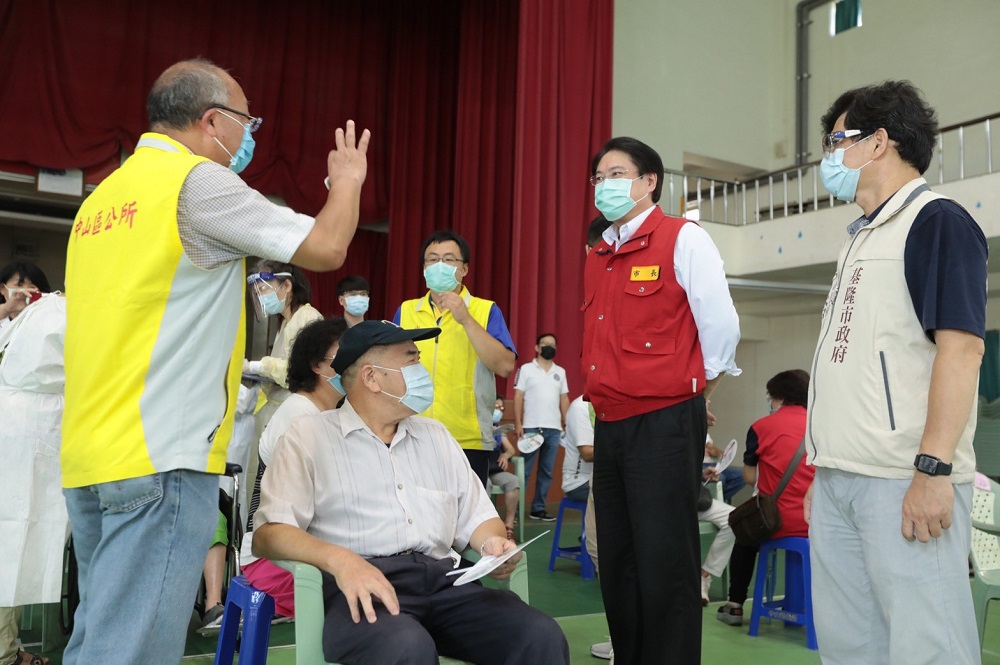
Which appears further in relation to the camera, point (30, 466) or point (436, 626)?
point (30, 466)

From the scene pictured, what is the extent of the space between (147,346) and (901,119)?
1.47 metres

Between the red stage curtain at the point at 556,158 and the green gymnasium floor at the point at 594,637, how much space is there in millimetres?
3641

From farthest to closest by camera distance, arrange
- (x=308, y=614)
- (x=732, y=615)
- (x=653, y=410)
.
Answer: (x=732, y=615), (x=653, y=410), (x=308, y=614)

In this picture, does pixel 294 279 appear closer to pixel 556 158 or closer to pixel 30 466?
pixel 30 466

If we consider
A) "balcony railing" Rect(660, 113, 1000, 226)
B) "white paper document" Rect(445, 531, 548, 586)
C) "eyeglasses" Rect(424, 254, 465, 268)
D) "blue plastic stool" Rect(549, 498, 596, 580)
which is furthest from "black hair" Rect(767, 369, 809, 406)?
"balcony railing" Rect(660, 113, 1000, 226)

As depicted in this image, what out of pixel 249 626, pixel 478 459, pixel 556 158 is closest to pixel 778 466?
pixel 478 459

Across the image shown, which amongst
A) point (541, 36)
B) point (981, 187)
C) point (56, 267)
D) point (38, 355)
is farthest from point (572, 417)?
point (56, 267)

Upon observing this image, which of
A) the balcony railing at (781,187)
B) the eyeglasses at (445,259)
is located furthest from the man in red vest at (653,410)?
the balcony railing at (781,187)

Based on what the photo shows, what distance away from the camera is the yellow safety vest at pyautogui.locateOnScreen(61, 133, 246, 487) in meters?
1.47

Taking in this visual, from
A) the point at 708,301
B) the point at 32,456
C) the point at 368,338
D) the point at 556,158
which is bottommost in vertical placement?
→ the point at 32,456

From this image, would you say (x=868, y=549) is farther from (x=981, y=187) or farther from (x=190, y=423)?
(x=981, y=187)

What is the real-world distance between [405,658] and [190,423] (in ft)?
1.97

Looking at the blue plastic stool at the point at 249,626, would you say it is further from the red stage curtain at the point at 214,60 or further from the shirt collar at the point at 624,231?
the red stage curtain at the point at 214,60

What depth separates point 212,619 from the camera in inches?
120
